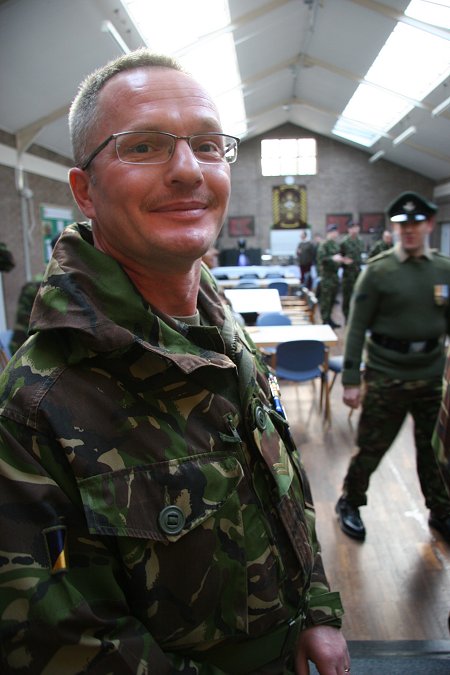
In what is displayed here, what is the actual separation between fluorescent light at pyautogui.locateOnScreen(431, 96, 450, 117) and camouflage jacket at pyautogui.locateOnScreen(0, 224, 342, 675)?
11318 mm

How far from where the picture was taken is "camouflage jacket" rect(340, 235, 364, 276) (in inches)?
383

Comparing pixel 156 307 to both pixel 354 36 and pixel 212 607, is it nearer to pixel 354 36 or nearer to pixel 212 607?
pixel 212 607

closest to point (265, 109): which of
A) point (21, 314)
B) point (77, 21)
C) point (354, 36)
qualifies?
point (354, 36)

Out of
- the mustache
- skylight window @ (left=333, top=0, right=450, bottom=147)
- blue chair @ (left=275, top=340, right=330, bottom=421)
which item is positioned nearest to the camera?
the mustache

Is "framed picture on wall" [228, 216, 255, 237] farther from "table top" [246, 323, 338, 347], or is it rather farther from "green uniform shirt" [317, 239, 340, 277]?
"table top" [246, 323, 338, 347]

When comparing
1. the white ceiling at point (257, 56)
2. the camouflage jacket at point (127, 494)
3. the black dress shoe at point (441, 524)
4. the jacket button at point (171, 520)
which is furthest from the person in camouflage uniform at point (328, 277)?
the jacket button at point (171, 520)

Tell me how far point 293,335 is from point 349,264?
5.28 meters

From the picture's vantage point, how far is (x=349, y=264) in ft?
31.8

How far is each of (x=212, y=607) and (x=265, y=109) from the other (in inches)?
661

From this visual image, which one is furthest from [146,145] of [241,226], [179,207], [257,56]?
[241,226]

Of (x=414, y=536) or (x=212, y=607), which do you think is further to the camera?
(x=414, y=536)

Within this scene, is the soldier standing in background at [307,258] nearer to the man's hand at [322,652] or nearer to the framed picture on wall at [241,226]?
the framed picture on wall at [241,226]

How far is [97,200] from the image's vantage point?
3.02 ft

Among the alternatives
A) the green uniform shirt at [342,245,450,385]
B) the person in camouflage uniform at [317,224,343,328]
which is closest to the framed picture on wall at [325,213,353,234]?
the person in camouflage uniform at [317,224,343,328]
